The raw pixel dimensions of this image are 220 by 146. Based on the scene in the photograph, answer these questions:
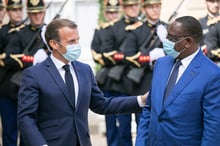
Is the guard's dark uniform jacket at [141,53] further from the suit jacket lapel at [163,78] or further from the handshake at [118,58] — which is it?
the suit jacket lapel at [163,78]

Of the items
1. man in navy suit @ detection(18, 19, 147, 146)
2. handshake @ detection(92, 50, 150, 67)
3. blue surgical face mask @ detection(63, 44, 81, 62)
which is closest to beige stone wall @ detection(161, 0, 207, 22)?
handshake @ detection(92, 50, 150, 67)

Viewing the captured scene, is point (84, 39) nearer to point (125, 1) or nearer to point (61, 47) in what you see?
point (125, 1)

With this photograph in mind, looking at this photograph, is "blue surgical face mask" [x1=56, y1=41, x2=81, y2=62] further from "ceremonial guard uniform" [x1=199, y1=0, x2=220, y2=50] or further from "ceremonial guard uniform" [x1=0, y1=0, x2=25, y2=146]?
"ceremonial guard uniform" [x1=199, y1=0, x2=220, y2=50]

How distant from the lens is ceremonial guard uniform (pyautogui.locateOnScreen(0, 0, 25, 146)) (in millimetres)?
8923

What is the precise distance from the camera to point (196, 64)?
5035 millimetres

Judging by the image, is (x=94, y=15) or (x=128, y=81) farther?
(x=94, y=15)

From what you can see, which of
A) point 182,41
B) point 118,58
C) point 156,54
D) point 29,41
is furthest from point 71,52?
point 118,58

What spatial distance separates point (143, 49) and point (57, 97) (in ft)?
10.5

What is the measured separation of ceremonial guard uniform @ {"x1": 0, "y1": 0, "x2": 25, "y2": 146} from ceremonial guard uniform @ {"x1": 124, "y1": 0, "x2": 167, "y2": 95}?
1431 millimetres

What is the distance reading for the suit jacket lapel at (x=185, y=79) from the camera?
4.98 m

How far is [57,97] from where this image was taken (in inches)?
212

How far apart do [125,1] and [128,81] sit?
1020 mm

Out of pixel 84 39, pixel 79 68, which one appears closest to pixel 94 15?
pixel 84 39

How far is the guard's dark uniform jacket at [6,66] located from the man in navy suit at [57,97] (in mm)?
3299
